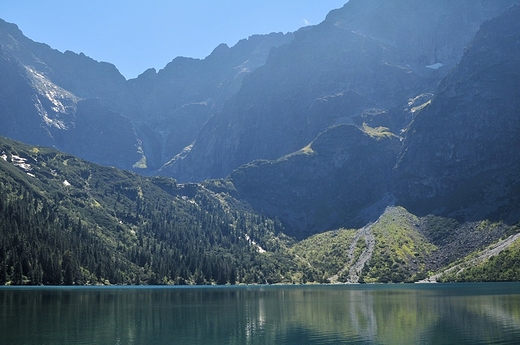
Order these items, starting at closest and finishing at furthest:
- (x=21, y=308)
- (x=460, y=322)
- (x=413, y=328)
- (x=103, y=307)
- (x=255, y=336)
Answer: (x=255, y=336) < (x=413, y=328) < (x=460, y=322) < (x=21, y=308) < (x=103, y=307)

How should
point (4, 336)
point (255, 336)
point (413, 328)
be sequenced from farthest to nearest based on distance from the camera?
point (413, 328) < point (255, 336) < point (4, 336)

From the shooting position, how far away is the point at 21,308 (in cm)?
10531

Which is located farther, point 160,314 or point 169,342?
point 160,314

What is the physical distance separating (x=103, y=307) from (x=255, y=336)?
182 feet

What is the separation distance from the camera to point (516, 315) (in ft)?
306

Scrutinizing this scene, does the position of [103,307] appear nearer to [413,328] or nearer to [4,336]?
[4,336]

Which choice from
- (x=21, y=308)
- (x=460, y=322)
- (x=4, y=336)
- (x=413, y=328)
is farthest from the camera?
(x=21, y=308)

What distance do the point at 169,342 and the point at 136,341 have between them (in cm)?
467

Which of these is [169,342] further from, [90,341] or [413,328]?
[413,328]

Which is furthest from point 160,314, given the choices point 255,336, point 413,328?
point 413,328

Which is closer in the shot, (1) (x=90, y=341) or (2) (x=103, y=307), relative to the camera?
(1) (x=90, y=341)

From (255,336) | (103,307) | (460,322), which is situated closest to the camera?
(255,336)

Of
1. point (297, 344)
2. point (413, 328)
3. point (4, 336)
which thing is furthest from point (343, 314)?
point (4, 336)

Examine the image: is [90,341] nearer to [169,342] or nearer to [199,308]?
[169,342]
